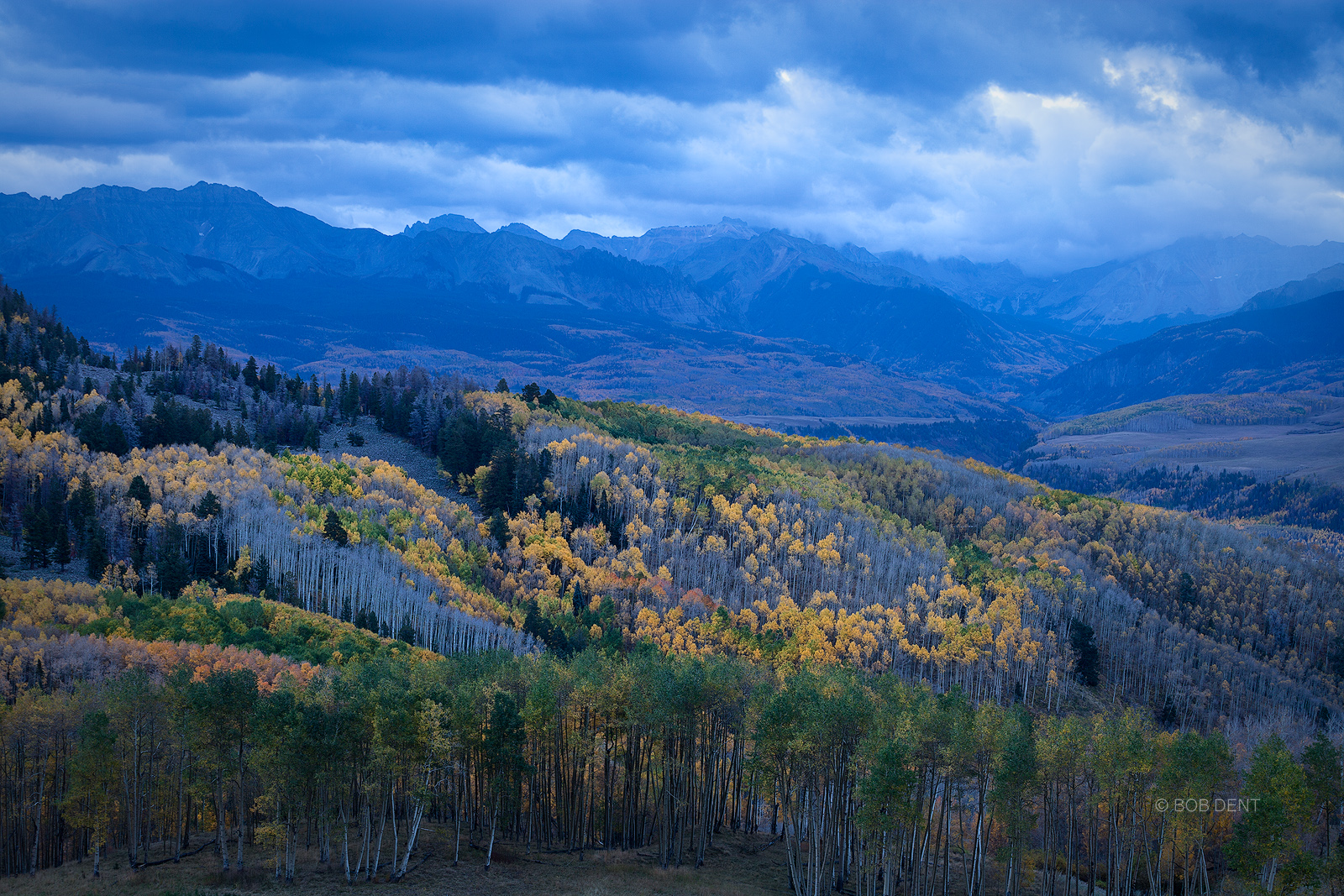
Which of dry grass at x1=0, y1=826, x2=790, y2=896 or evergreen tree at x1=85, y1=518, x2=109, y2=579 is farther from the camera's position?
evergreen tree at x1=85, y1=518, x2=109, y2=579

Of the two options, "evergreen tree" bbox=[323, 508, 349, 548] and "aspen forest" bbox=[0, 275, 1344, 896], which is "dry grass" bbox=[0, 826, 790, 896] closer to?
"aspen forest" bbox=[0, 275, 1344, 896]

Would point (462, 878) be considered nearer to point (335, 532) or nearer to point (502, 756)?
point (502, 756)

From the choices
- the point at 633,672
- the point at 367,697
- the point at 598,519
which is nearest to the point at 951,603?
the point at 598,519

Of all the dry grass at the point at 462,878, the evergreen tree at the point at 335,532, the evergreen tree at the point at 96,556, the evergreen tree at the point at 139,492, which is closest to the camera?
the dry grass at the point at 462,878

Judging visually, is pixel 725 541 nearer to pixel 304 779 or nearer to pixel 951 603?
pixel 951 603

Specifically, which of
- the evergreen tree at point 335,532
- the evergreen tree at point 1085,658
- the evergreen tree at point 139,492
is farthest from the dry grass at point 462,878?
the evergreen tree at point 1085,658

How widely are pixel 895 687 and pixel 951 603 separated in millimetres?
109947

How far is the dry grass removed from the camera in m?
58.1

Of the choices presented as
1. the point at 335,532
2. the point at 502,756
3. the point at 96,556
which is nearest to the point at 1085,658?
the point at 335,532

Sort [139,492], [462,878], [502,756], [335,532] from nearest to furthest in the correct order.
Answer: [462,878] < [502,756] < [139,492] < [335,532]

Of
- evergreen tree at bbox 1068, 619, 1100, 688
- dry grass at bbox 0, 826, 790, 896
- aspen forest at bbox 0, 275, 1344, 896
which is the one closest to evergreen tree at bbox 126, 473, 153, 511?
aspen forest at bbox 0, 275, 1344, 896

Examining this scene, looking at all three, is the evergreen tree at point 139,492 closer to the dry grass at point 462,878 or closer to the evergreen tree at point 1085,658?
the dry grass at point 462,878

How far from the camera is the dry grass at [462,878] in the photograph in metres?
58.1

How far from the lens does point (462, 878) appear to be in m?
61.3
